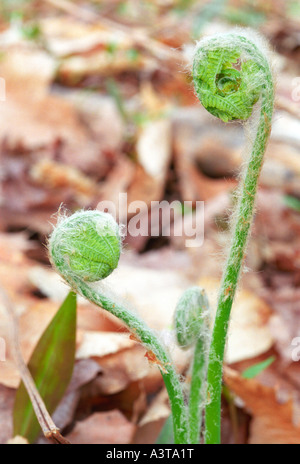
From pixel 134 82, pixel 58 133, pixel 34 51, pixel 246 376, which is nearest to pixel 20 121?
pixel 58 133

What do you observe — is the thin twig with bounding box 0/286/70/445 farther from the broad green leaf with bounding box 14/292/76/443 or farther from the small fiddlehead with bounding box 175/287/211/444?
the small fiddlehead with bounding box 175/287/211/444

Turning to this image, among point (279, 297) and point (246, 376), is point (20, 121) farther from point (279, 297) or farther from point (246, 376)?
point (246, 376)

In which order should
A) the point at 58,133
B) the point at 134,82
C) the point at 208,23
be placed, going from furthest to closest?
the point at 208,23 → the point at 134,82 → the point at 58,133

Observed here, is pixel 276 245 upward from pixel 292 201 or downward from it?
downward

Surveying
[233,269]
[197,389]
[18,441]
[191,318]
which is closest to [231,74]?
[233,269]

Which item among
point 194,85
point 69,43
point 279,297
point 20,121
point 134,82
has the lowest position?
point 194,85

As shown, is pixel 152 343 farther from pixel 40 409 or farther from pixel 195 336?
pixel 40 409
